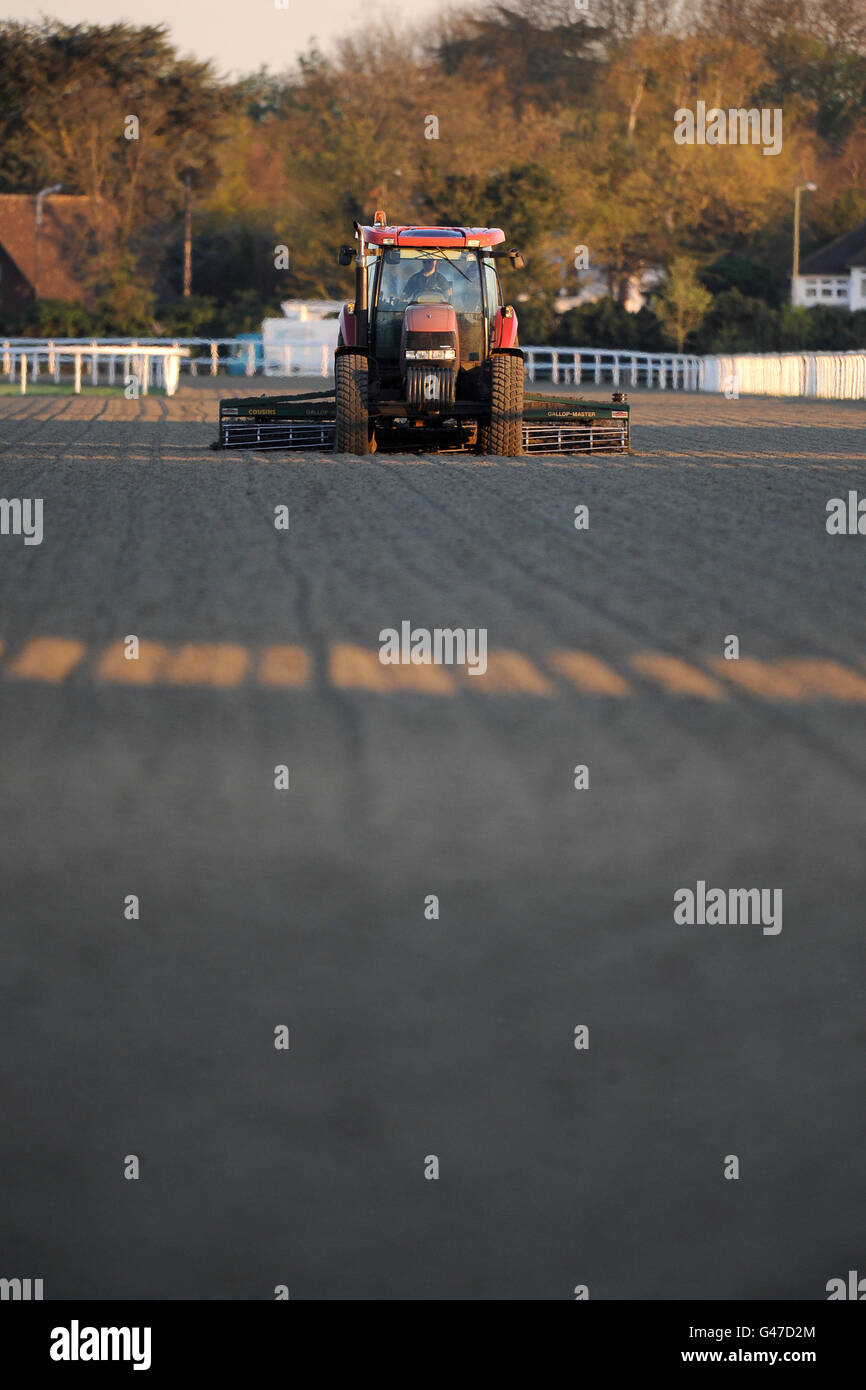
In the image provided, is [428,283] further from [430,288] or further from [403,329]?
[403,329]

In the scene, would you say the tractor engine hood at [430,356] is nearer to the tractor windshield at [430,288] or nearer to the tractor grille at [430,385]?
the tractor grille at [430,385]

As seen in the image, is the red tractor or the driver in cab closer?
the red tractor

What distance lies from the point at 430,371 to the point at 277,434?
9.22ft

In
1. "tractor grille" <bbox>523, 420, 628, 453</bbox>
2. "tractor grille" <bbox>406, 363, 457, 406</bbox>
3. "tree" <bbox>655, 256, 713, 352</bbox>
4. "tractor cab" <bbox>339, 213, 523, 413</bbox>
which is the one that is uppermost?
"tree" <bbox>655, 256, 713, 352</bbox>

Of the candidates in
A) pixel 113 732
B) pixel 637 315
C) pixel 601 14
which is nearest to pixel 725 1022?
pixel 113 732

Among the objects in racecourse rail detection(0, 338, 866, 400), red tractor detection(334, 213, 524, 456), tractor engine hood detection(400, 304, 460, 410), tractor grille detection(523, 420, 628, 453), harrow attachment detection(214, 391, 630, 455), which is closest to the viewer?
tractor engine hood detection(400, 304, 460, 410)

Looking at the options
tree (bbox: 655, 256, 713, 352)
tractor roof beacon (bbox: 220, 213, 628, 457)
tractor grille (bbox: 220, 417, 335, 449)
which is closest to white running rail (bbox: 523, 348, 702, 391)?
tree (bbox: 655, 256, 713, 352)

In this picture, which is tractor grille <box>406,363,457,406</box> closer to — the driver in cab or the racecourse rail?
the driver in cab

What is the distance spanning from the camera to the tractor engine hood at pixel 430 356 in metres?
20.2

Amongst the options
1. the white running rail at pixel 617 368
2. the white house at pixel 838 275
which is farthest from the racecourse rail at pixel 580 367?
the white house at pixel 838 275

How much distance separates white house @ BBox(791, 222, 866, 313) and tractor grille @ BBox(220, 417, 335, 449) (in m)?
54.9

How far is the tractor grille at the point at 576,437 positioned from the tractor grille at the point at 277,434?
86.9 inches

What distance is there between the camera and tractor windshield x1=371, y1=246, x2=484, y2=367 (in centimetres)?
2125

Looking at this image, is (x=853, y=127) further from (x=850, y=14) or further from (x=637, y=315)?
(x=637, y=315)
